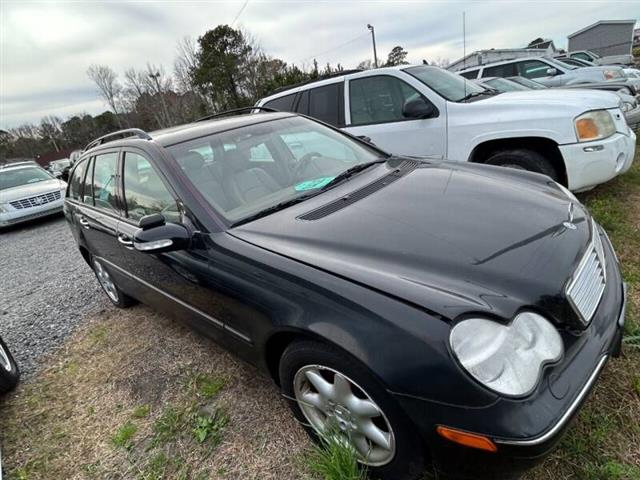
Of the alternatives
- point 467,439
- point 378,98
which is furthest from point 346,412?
point 378,98

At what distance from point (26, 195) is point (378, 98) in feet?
26.7

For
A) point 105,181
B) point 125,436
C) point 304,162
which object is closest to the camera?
point 125,436

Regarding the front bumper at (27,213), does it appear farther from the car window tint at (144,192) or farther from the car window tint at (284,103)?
the car window tint at (144,192)

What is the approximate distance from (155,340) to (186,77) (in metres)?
32.5

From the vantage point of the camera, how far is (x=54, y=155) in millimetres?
47219

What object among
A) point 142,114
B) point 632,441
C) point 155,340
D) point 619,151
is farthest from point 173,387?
point 142,114

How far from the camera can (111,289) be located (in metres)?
3.72

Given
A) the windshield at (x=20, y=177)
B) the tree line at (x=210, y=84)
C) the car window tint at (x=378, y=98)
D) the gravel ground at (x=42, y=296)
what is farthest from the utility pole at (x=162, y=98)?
the car window tint at (x=378, y=98)

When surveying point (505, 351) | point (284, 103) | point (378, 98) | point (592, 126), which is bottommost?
point (505, 351)

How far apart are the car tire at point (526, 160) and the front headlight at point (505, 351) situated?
2.89 metres

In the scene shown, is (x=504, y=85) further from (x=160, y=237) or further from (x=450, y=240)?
(x=160, y=237)

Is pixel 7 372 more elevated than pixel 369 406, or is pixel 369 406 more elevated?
pixel 369 406

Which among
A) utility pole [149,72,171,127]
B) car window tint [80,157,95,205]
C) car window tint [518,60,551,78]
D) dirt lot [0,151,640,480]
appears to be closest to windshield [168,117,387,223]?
dirt lot [0,151,640,480]

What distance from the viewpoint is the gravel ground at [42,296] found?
3.56 metres
